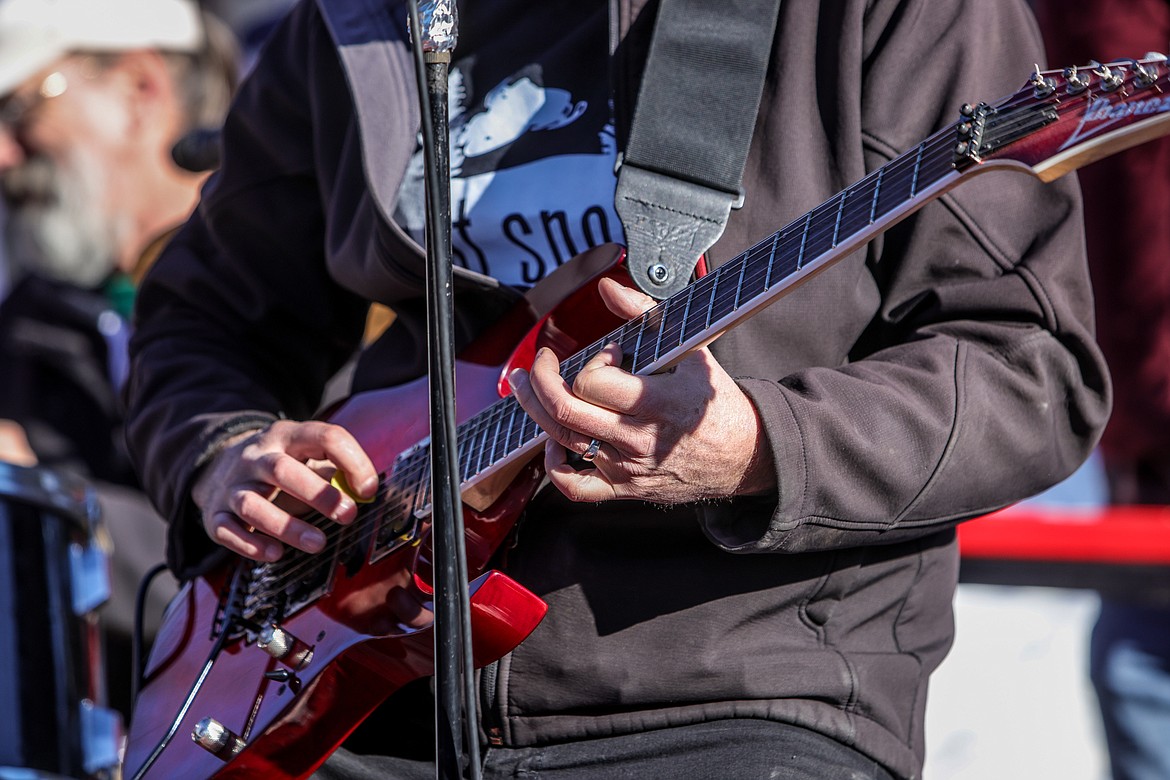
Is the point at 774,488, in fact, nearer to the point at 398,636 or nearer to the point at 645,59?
the point at 398,636

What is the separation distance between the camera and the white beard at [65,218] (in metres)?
4.36

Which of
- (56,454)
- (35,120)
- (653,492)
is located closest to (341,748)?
(653,492)

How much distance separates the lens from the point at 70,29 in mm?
4152

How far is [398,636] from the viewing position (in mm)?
1503

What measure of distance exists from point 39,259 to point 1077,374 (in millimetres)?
4010

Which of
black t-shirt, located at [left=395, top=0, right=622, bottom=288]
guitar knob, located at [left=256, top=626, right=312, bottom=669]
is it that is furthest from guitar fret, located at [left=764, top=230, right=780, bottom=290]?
guitar knob, located at [left=256, top=626, right=312, bottom=669]

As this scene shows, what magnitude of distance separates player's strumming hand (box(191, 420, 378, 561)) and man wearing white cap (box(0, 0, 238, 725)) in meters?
2.03

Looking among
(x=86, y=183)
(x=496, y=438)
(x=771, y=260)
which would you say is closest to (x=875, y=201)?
(x=771, y=260)

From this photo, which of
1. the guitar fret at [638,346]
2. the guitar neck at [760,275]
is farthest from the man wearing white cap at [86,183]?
the guitar fret at [638,346]

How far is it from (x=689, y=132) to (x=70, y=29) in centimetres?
327

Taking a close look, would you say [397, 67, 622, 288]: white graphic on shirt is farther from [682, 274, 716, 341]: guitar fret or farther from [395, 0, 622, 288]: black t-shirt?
[682, 274, 716, 341]: guitar fret

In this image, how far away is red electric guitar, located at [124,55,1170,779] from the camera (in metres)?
1.22

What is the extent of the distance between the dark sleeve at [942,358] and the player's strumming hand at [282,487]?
50 centimetres

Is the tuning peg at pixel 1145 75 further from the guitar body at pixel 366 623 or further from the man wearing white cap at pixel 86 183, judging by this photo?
the man wearing white cap at pixel 86 183
